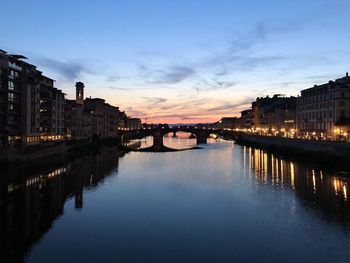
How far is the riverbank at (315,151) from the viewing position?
152 ft

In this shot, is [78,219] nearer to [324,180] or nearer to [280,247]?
[280,247]

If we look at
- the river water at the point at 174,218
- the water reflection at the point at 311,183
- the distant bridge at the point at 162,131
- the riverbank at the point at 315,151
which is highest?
the distant bridge at the point at 162,131

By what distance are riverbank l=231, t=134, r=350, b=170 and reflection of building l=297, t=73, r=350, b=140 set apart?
526cm

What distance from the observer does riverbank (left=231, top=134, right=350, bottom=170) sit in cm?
4629

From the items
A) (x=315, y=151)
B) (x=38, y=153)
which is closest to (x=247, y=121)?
(x=315, y=151)

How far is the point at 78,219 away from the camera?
24.7 meters

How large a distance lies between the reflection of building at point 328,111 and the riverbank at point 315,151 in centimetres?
526

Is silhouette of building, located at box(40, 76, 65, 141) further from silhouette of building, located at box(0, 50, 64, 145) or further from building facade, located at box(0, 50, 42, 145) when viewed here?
building facade, located at box(0, 50, 42, 145)

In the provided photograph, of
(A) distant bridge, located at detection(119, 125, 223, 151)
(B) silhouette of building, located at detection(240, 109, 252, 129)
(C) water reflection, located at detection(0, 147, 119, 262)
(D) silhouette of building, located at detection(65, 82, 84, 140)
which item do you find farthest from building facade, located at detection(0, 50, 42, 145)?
(B) silhouette of building, located at detection(240, 109, 252, 129)

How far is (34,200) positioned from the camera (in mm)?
29562

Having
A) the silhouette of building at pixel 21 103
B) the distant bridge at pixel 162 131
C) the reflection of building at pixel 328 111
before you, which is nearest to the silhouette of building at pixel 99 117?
the distant bridge at pixel 162 131

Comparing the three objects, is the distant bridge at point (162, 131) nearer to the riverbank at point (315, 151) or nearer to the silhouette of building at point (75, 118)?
the silhouette of building at point (75, 118)

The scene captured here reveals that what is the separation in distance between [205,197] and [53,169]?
23317 mm

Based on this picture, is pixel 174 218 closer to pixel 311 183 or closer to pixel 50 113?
pixel 311 183
